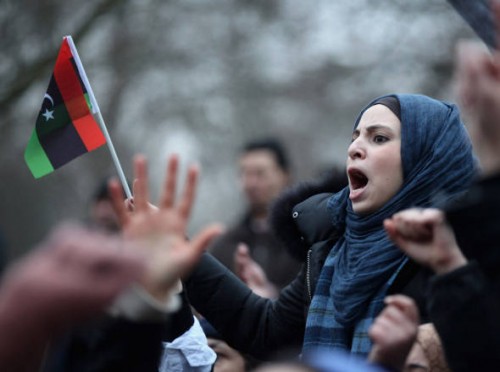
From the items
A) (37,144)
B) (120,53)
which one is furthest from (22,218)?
(37,144)

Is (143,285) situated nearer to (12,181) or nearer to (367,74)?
(12,181)

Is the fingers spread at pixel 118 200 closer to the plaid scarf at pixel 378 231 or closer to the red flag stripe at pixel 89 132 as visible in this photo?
the plaid scarf at pixel 378 231

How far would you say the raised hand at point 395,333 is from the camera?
9.82 feet

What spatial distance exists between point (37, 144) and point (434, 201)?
4.90 feet

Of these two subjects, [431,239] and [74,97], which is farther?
[74,97]

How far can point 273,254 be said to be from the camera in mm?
7453

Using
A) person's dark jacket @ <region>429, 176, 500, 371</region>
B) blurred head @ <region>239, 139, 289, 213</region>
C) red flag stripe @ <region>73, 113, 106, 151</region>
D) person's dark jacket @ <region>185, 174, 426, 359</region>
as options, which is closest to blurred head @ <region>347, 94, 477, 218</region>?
person's dark jacket @ <region>185, 174, 426, 359</region>

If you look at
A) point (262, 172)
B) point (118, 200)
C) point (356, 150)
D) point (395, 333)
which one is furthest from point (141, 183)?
point (262, 172)

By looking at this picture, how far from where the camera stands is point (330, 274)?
405 centimetres

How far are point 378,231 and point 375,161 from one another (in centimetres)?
26

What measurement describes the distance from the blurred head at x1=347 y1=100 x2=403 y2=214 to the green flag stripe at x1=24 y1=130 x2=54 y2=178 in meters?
1.11

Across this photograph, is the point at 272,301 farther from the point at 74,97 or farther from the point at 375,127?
the point at 74,97

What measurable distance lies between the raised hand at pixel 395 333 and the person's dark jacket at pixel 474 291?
12 cm

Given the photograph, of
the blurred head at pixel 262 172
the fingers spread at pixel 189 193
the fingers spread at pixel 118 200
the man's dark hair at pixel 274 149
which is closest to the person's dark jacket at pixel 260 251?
the blurred head at pixel 262 172
